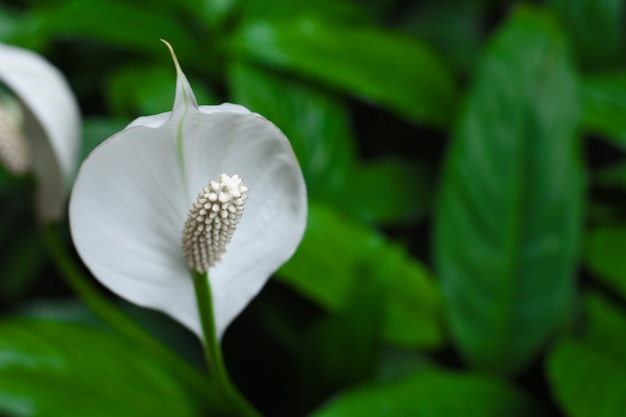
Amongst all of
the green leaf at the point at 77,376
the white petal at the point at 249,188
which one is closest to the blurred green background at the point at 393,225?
the green leaf at the point at 77,376

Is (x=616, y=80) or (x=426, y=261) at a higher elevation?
(x=616, y=80)

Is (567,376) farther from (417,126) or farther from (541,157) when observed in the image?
(417,126)

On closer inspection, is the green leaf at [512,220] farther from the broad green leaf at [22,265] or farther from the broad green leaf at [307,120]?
the broad green leaf at [22,265]

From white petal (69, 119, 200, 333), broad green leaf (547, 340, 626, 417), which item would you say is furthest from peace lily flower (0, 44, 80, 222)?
broad green leaf (547, 340, 626, 417)

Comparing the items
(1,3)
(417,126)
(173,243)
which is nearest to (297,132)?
(417,126)

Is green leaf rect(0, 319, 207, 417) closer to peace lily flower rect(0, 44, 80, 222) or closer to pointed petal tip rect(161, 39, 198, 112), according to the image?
peace lily flower rect(0, 44, 80, 222)

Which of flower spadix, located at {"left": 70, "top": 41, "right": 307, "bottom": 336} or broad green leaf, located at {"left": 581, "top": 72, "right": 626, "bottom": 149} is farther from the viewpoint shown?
broad green leaf, located at {"left": 581, "top": 72, "right": 626, "bottom": 149}

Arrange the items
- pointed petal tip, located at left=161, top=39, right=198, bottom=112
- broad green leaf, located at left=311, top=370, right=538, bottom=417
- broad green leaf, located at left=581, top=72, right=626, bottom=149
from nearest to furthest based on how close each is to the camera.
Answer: pointed petal tip, located at left=161, top=39, right=198, bottom=112, broad green leaf, located at left=311, top=370, right=538, bottom=417, broad green leaf, located at left=581, top=72, right=626, bottom=149
